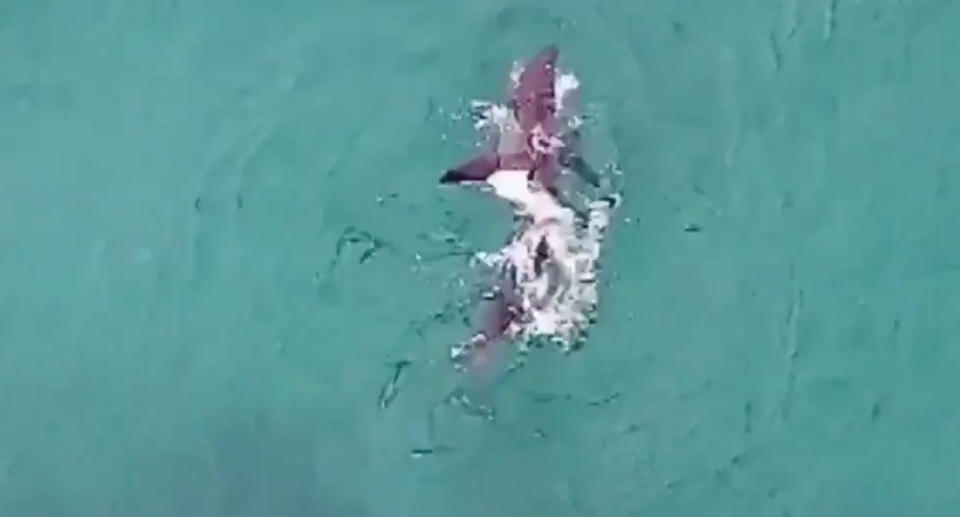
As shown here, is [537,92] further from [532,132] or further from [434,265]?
[434,265]

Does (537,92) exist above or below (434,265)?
above

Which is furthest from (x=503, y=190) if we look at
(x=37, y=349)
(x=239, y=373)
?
(x=37, y=349)

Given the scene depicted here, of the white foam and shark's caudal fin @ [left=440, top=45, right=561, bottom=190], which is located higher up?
shark's caudal fin @ [left=440, top=45, right=561, bottom=190]

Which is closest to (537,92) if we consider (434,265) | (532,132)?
(532,132)

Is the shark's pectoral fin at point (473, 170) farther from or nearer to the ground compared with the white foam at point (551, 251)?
farther from the ground

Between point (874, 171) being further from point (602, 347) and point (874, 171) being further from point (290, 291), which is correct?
point (290, 291)
